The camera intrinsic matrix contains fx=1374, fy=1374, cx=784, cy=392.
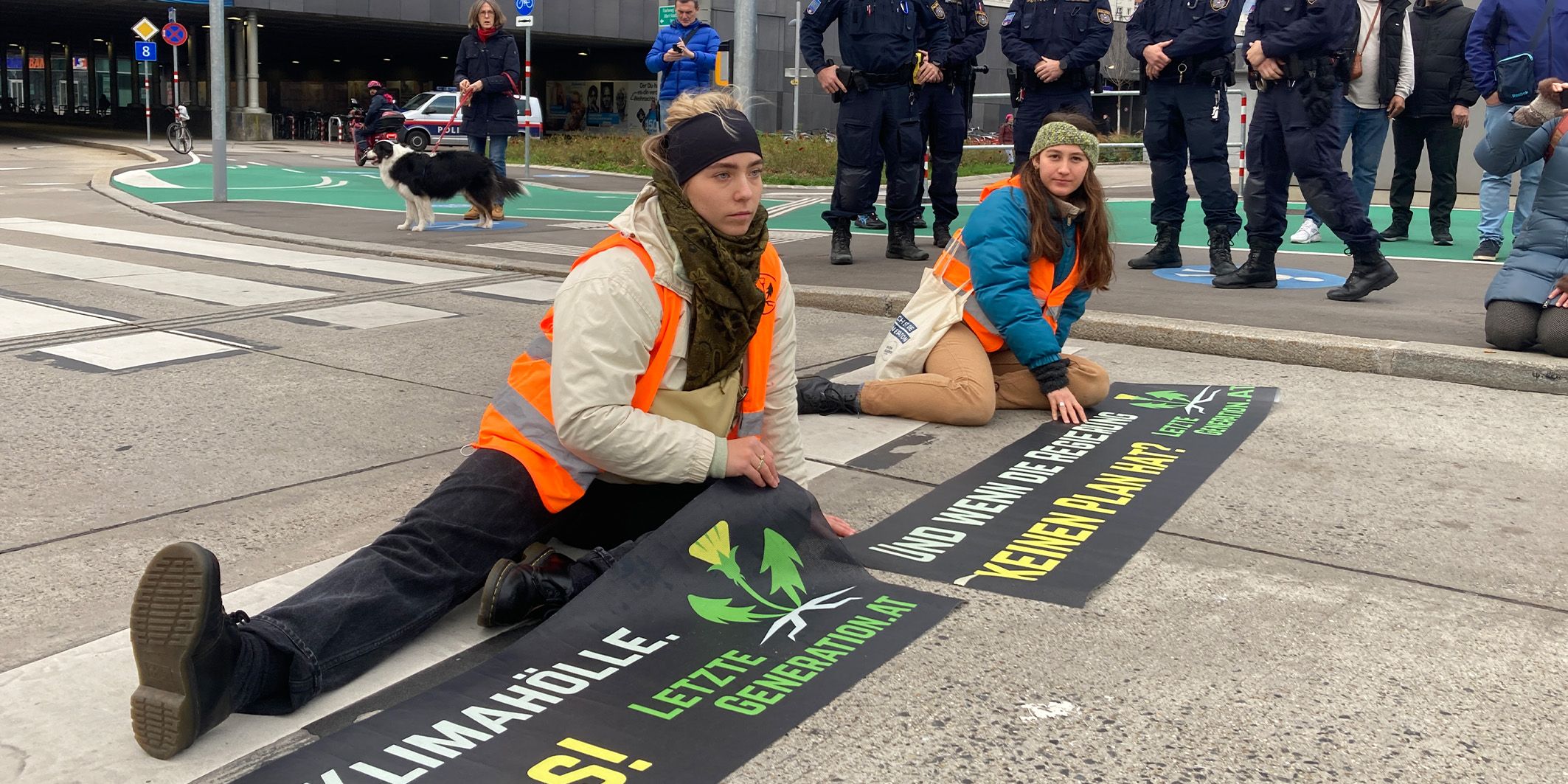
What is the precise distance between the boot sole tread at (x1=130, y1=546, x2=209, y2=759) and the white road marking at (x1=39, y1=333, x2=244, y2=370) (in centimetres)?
379

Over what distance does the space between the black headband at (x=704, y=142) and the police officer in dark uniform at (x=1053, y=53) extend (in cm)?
569

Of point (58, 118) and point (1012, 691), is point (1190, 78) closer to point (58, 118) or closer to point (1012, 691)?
point (1012, 691)

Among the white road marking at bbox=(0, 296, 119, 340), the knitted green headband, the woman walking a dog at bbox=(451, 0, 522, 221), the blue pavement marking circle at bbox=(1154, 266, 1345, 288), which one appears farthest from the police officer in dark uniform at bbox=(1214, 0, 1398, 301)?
the woman walking a dog at bbox=(451, 0, 522, 221)

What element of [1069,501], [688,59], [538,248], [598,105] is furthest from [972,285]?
[598,105]

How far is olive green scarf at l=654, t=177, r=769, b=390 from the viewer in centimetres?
312

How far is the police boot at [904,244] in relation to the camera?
9438 mm

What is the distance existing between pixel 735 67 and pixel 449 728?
25.1 ft

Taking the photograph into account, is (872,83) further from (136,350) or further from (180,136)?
(180,136)

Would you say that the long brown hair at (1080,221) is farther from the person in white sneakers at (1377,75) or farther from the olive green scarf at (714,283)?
the person in white sneakers at (1377,75)

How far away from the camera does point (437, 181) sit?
12055 mm

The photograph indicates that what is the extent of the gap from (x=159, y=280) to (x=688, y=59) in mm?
5168

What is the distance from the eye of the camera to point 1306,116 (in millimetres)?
7480

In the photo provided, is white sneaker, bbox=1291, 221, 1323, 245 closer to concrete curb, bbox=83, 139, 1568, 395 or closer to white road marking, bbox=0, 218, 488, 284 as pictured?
concrete curb, bbox=83, 139, 1568, 395

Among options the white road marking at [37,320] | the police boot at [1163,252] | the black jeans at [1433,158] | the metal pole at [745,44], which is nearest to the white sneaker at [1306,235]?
the black jeans at [1433,158]
